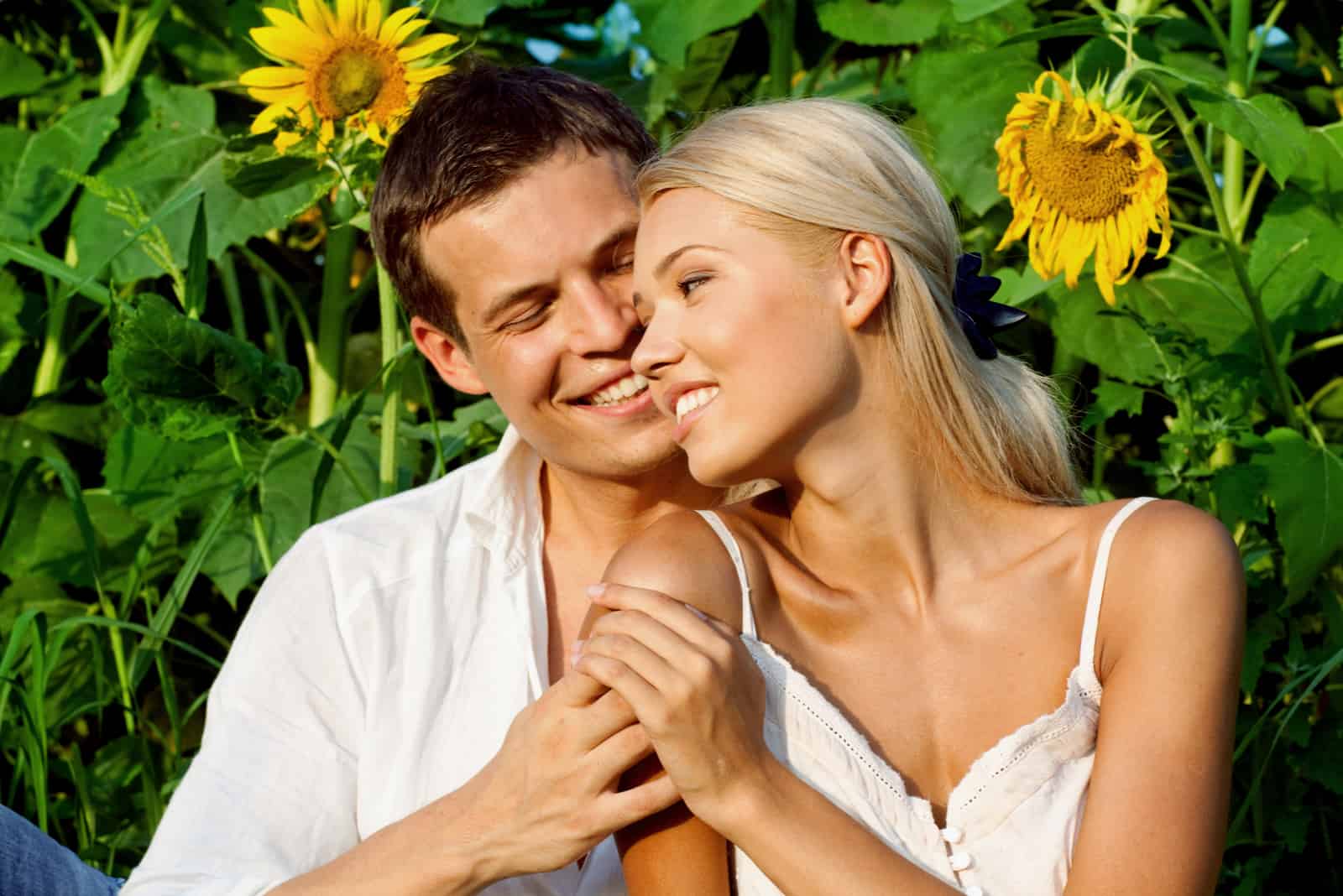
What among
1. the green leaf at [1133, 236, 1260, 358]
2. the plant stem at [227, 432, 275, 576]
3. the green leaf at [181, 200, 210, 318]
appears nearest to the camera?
the green leaf at [181, 200, 210, 318]

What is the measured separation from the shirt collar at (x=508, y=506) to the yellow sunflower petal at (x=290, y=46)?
0.69 metres

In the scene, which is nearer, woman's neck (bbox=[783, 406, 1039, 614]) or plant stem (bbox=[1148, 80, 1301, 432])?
woman's neck (bbox=[783, 406, 1039, 614])

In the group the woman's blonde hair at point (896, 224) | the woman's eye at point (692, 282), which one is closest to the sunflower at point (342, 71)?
the woman's blonde hair at point (896, 224)

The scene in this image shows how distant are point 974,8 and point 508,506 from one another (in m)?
1.04

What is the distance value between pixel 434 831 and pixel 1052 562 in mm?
849

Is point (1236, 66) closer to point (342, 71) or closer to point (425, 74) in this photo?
point (425, 74)

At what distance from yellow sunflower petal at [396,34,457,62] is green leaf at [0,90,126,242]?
3.83ft

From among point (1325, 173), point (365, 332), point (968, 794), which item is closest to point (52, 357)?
point (365, 332)

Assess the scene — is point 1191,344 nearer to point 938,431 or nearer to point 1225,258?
point 1225,258

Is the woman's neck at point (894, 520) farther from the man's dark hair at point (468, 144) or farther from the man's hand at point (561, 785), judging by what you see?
the man's dark hair at point (468, 144)

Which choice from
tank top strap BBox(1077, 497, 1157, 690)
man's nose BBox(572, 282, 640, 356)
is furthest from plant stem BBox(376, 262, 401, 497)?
tank top strap BBox(1077, 497, 1157, 690)

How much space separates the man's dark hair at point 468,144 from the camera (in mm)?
2523

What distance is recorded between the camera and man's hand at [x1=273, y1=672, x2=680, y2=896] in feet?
6.60

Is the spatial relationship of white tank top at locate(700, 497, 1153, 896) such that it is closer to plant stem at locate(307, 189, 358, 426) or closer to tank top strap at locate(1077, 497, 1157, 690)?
tank top strap at locate(1077, 497, 1157, 690)
